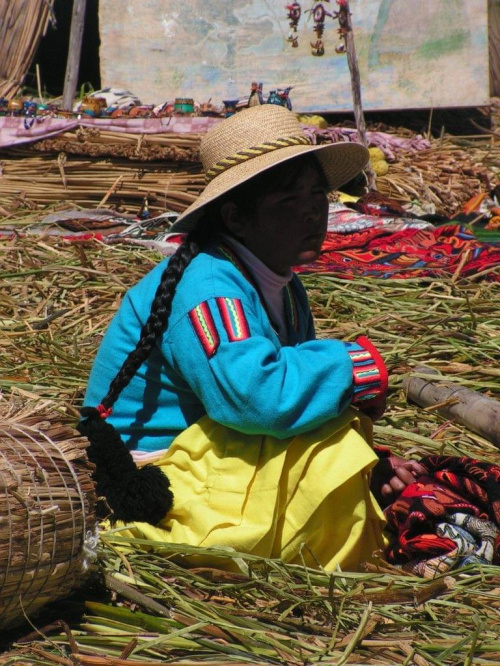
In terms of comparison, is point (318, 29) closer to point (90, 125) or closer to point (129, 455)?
point (90, 125)

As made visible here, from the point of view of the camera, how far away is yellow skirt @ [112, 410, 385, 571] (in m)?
2.27

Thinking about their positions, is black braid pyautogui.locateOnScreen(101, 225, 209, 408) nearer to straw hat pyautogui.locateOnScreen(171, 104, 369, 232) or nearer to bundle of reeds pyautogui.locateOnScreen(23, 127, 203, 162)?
straw hat pyautogui.locateOnScreen(171, 104, 369, 232)

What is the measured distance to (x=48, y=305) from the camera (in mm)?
4477

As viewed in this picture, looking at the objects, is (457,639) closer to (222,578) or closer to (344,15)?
(222,578)

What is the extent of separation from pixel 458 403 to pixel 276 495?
1298 millimetres

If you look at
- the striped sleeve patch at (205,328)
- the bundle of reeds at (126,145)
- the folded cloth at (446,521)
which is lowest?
the folded cloth at (446,521)

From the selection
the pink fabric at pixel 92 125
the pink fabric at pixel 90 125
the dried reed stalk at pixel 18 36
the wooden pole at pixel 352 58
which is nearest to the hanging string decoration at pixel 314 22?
the wooden pole at pixel 352 58

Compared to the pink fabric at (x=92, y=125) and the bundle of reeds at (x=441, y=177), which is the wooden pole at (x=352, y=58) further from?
the pink fabric at (x=92, y=125)

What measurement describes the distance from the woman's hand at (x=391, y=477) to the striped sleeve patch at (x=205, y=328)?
28.6 inches

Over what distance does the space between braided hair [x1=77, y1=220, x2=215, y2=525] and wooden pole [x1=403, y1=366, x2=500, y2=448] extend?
1.26 m

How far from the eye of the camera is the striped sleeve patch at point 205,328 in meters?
2.31

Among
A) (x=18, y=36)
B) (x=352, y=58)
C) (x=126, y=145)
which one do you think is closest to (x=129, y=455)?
(x=126, y=145)

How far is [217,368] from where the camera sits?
2.29 m

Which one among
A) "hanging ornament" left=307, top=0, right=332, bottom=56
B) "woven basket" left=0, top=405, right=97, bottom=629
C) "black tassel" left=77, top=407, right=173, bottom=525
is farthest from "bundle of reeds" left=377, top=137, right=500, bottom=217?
"woven basket" left=0, top=405, right=97, bottom=629
